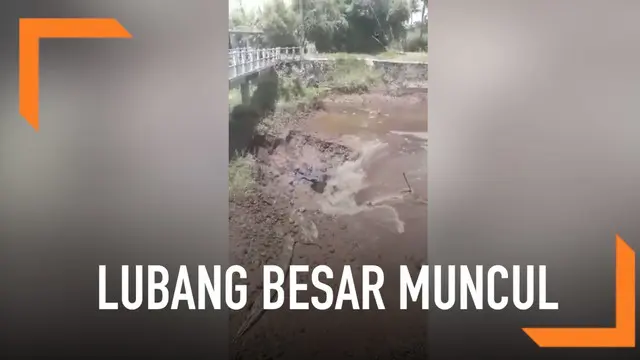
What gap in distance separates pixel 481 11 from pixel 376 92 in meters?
0.58

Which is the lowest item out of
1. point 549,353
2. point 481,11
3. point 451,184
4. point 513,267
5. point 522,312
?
point 549,353

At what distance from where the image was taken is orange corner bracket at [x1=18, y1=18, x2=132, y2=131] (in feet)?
7.24

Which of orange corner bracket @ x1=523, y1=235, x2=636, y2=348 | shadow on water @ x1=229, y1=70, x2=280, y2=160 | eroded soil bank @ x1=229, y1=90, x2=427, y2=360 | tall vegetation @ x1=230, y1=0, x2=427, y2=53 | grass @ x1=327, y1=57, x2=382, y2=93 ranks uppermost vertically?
tall vegetation @ x1=230, y1=0, x2=427, y2=53

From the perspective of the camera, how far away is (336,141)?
2221 mm

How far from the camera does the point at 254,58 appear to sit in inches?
85.6

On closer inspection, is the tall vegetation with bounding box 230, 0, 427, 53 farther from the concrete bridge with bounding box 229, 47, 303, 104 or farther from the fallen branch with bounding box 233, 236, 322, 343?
the fallen branch with bounding box 233, 236, 322, 343

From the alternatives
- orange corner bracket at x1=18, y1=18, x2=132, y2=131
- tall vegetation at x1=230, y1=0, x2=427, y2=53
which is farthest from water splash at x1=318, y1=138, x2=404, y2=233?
orange corner bracket at x1=18, y1=18, x2=132, y2=131

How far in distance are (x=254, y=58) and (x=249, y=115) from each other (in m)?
0.25

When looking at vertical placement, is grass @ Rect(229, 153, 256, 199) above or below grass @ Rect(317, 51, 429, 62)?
below

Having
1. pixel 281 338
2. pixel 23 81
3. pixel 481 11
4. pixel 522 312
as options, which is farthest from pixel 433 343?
pixel 23 81

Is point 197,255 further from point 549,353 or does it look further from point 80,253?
point 549,353

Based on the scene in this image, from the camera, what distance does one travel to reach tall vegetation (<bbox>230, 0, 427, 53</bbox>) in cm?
218

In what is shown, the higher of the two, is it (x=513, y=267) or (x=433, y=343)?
(x=513, y=267)

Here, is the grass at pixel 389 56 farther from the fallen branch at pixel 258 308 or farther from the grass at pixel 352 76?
the fallen branch at pixel 258 308
